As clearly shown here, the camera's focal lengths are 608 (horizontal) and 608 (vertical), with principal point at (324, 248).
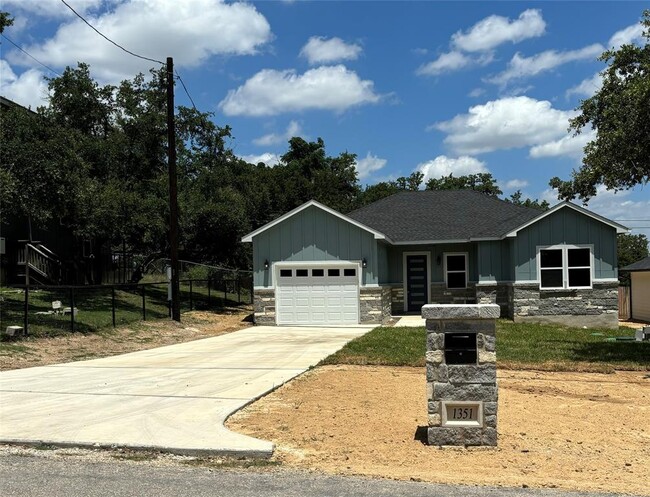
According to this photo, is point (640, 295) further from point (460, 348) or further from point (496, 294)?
point (460, 348)

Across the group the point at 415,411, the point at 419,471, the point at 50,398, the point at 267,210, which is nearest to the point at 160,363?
the point at 50,398

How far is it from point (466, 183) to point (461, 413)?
51.4 m

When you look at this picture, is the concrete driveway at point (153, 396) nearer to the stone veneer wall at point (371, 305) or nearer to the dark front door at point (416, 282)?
the stone veneer wall at point (371, 305)

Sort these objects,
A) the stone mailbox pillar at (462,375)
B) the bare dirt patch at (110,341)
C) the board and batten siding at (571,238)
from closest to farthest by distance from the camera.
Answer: the stone mailbox pillar at (462,375) < the bare dirt patch at (110,341) < the board and batten siding at (571,238)

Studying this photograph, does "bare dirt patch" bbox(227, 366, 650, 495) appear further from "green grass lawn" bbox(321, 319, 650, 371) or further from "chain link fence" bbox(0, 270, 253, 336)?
"chain link fence" bbox(0, 270, 253, 336)

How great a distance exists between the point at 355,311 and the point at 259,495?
16.2 metres

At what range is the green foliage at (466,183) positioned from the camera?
180 ft

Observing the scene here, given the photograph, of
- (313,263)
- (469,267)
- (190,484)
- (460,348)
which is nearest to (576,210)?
(469,267)

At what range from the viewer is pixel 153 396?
28.2ft

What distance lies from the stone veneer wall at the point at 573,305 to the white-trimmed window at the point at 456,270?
299 cm

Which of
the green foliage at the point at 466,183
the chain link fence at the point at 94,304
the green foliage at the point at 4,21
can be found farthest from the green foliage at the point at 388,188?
the green foliage at the point at 4,21

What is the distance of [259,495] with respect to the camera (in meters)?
4.76

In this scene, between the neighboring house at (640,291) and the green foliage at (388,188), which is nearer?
the neighboring house at (640,291)

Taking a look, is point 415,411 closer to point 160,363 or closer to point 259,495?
point 259,495
